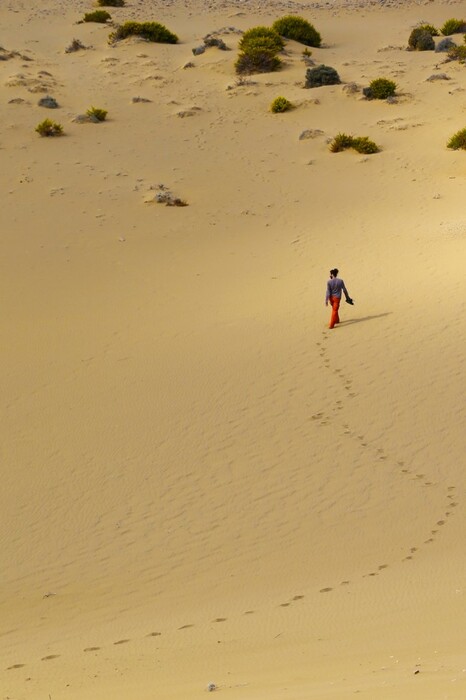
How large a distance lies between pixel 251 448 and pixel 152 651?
4.82 meters

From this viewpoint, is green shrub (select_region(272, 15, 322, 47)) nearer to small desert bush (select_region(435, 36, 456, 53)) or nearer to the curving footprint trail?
small desert bush (select_region(435, 36, 456, 53))

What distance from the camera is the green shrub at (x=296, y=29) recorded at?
120 feet

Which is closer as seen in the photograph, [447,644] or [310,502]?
[447,644]

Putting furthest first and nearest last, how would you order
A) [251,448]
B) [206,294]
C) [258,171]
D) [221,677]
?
[258,171] → [206,294] → [251,448] → [221,677]

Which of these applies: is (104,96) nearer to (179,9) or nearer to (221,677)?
(179,9)

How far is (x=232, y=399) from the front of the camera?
44.8ft

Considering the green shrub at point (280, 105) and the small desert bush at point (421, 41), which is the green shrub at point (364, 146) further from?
the small desert bush at point (421, 41)

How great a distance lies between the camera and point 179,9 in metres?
42.0

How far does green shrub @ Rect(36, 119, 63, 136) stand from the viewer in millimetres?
27984

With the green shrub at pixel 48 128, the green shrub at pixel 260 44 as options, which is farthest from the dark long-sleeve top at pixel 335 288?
the green shrub at pixel 260 44

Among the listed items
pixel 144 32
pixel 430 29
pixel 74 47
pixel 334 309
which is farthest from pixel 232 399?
pixel 430 29

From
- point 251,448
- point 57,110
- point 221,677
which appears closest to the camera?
point 221,677

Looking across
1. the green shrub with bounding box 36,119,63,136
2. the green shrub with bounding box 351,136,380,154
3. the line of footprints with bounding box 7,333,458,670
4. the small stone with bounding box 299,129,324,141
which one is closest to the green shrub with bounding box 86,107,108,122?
the green shrub with bounding box 36,119,63,136

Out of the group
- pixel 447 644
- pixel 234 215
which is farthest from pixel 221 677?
pixel 234 215
